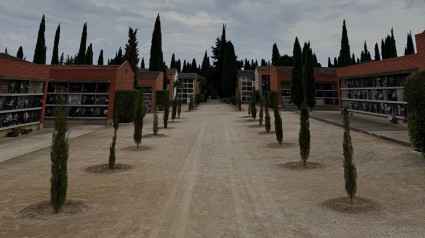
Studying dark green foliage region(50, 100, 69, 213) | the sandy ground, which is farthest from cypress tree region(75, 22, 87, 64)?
dark green foliage region(50, 100, 69, 213)

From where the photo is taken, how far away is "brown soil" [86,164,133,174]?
883 cm

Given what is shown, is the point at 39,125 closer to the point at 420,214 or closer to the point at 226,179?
the point at 226,179

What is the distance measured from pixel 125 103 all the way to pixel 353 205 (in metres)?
21.3

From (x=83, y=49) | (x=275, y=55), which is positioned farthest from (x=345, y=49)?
(x=83, y=49)

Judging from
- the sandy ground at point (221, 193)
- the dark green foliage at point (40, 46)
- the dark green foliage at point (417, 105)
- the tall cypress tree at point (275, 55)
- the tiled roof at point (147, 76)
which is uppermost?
the tall cypress tree at point (275, 55)

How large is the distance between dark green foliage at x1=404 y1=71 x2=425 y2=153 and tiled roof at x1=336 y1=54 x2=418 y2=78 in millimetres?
10205

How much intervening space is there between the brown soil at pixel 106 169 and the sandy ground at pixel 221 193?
39cm

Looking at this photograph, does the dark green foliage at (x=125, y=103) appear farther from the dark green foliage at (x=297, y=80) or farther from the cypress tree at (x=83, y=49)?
the cypress tree at (x=83, y=49)

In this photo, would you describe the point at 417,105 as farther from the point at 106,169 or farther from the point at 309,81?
the point at 309,81

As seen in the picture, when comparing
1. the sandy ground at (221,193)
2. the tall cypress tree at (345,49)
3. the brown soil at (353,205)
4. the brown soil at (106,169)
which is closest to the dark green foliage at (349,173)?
the brown soil at (353,205)

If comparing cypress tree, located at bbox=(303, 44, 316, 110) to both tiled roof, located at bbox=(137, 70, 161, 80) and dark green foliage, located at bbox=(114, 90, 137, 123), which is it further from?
dark green foliage, located at bbox=(114, 90, 137, 123)

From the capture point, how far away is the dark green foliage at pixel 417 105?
8.75 metres

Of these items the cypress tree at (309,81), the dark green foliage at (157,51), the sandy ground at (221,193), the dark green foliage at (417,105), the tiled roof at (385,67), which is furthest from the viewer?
the dark green foliage at (157,51)

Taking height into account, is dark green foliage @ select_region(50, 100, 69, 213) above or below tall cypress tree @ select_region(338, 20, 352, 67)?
below
